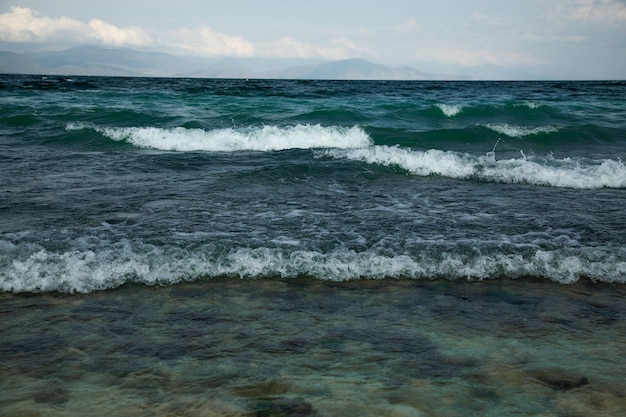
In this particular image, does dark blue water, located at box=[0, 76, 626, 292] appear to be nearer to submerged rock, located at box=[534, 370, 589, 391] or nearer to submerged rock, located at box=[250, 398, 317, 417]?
submerged rock, located at box=[534, 370, 589, 391]

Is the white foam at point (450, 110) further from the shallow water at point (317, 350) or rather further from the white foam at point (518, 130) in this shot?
the shallow water at point (317, 350)

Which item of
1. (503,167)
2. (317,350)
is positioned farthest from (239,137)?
(317,350)

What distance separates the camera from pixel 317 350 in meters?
3.48

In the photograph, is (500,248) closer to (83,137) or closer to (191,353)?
(191,353)

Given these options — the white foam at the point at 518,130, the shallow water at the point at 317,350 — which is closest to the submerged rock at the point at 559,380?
the shallow water at the point at 317,350

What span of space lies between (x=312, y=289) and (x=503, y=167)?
296 inches

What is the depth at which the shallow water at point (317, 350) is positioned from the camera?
2859 millimetres

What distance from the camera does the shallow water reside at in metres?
2.86

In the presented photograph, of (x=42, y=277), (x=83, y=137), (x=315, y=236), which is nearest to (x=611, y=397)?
(x=315, y=236)

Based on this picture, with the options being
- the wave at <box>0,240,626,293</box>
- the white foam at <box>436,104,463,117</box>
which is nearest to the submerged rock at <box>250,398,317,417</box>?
the wave at <box>0,240,626,293</box>

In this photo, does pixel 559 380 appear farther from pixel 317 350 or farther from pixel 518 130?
pixel 518 130

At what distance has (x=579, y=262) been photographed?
17.3 ft

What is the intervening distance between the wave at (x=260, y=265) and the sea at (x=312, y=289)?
22mm

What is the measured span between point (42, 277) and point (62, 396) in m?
2.20
